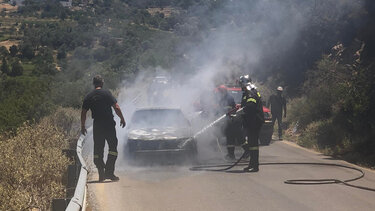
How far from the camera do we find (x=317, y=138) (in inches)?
693

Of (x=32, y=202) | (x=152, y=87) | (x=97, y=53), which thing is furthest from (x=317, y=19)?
(x=97, y=53)

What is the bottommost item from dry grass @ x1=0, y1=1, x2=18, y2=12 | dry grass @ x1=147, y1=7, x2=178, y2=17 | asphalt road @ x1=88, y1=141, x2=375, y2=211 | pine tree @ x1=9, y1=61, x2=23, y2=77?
pine tree @ x1=9, y1=61, x2=23, y2=77

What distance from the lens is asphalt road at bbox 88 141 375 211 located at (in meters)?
8.38

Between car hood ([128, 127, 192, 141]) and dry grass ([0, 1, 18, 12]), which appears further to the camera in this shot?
dry grass ([0, 1, 18, 12])

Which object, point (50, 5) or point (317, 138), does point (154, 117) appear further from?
point (50, 5)

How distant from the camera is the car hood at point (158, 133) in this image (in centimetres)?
1280

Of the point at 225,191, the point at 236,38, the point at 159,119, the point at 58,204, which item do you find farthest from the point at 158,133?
the point at 236,38

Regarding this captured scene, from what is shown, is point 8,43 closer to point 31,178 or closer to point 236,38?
point 236,38

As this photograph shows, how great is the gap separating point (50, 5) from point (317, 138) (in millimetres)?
88865

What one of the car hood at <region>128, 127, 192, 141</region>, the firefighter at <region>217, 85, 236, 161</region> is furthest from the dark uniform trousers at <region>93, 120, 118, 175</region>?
the firefighter at <region>217, 85, 236, 161</region>

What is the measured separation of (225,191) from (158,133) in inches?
154

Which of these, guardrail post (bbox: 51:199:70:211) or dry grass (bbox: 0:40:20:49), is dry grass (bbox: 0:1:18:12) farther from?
guardrail post (bbox: 51:199:70:211)

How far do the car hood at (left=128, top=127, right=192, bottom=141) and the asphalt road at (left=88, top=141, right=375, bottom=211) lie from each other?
0.69 meters

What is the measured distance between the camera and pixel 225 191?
9.52 m
